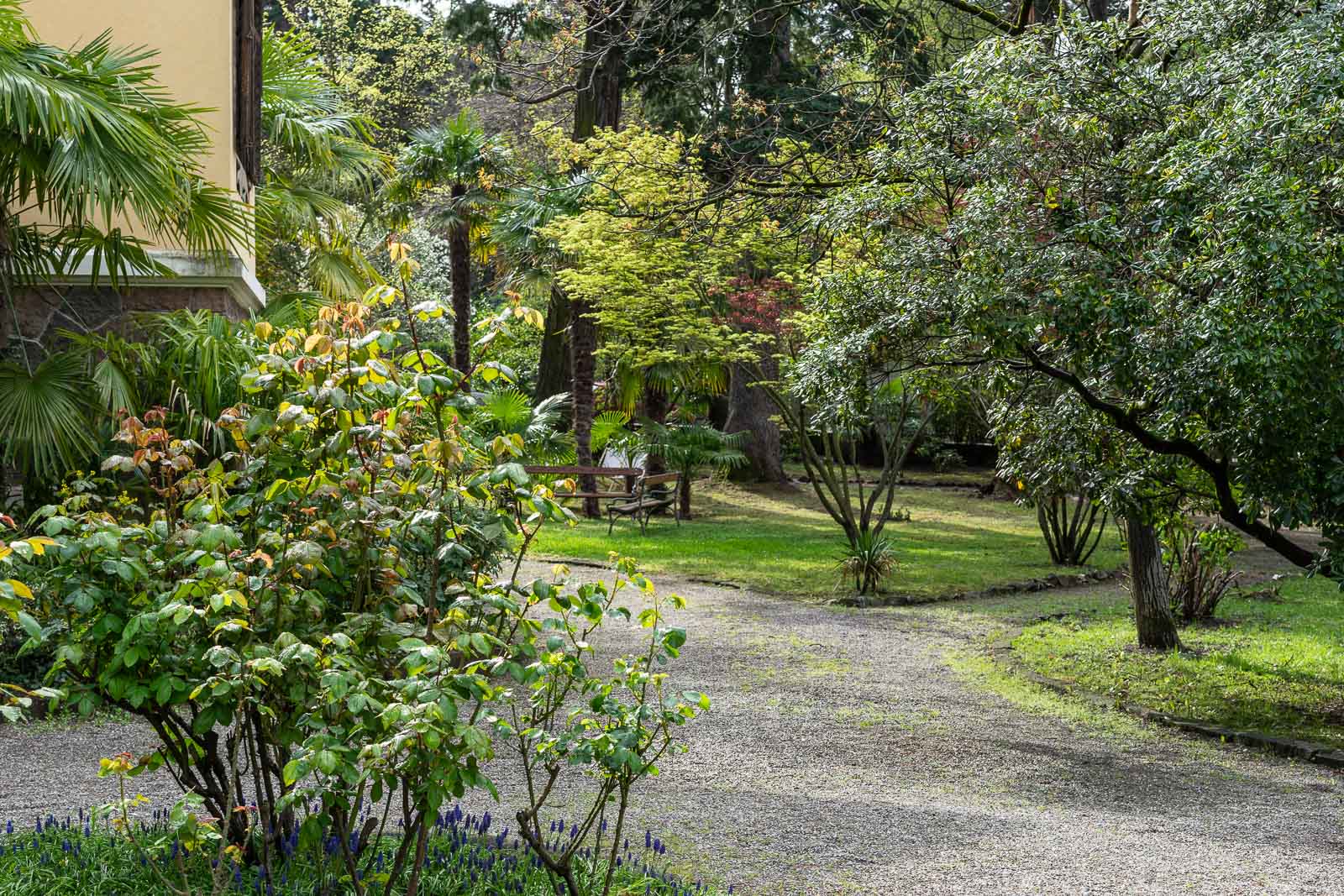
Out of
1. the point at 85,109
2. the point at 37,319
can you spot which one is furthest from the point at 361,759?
the point at 37,319

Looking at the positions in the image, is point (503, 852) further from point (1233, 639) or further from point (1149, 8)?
point (1233, 639)

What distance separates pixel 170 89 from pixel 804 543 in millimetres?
10810

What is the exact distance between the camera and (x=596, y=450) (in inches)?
845

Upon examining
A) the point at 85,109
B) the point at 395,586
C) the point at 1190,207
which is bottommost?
the point at 395,586

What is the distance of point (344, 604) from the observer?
3576 mm

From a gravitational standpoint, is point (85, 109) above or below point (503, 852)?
above

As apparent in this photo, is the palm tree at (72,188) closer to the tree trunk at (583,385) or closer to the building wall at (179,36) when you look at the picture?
the building wall at (179,36)

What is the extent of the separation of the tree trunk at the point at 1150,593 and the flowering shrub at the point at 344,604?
6.86 metres

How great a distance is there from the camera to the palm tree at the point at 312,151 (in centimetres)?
1113

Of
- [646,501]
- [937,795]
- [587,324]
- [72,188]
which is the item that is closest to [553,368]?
[587,324]

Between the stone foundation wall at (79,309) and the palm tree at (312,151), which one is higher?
the palm tree at (312,151)

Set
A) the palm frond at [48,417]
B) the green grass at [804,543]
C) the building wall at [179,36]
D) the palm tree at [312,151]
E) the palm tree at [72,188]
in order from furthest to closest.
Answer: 1. the green grass at [804,543]
2. the palm tree at [312,151]
3. the building wall at [179,36]
4. the palm frond at [48,417]
5. the palm tree at [72,188]

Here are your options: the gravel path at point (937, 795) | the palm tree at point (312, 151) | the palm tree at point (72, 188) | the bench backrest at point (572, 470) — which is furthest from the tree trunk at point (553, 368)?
the palm tree at point (72, 188)

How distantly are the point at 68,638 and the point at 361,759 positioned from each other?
108cm
